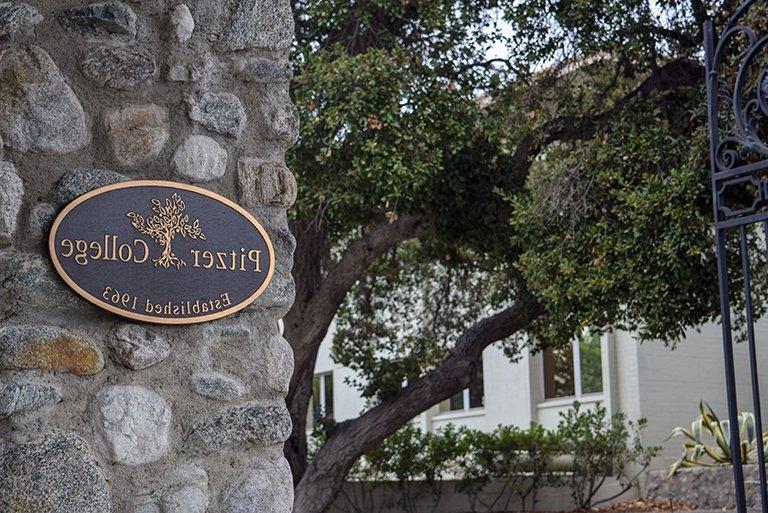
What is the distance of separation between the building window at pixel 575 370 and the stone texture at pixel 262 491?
1194 cm

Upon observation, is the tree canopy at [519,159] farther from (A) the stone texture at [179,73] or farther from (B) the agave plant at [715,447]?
(A) the stone texture at [179,73]

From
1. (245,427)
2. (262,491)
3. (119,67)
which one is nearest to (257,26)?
(119,67)

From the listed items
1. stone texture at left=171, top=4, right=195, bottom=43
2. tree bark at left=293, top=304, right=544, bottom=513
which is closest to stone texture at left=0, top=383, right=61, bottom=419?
stone texture at left=171, top=4, right=195, bottom=43

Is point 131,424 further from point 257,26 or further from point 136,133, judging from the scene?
point 257,26

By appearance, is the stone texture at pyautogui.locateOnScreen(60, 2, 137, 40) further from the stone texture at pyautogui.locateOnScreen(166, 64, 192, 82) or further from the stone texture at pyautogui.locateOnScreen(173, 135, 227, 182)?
the stone texture at pyautogui.locateOnScreen(173, 135, 227, 182)

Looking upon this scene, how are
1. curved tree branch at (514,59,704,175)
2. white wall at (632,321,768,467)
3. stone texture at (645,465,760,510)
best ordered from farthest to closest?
white wall at (632,321,768,467)
stone texture at (645,465,760,510)
curved tree branch at (514,59,704,175)

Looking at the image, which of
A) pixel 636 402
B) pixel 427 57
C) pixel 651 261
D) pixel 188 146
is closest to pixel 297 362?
pixel 427 57

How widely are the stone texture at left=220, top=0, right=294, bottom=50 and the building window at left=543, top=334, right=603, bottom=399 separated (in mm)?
11895

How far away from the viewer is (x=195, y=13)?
3742 millimetres

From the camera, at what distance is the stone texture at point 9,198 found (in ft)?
10.7

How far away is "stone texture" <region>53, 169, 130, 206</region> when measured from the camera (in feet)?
11.1

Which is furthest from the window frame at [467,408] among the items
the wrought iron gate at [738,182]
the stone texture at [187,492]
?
the stone texture at [187,492]

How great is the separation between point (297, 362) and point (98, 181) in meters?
8.21

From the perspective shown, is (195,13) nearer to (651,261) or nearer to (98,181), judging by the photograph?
(98,181)
